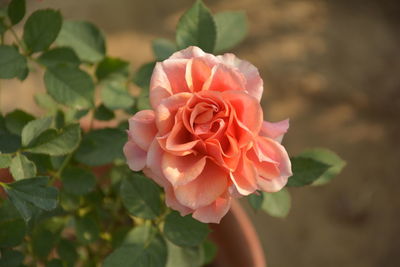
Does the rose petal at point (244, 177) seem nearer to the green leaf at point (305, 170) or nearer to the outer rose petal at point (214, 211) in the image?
the outer rose petal at point (214, 211)

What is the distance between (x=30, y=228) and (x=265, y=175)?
320 millimetres

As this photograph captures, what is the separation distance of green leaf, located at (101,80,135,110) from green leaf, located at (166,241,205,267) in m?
0.21

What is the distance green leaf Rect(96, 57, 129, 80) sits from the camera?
0.85m

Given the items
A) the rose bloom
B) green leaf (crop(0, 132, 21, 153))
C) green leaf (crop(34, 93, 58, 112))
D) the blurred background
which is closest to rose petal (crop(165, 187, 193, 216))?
the rose bloom

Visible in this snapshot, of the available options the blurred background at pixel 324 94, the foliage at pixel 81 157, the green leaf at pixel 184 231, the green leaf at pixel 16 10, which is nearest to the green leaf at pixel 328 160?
the foliage at pixel 81 157

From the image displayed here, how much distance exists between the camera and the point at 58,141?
635mm

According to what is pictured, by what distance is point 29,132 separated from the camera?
64 cm

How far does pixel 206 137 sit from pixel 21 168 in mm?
218

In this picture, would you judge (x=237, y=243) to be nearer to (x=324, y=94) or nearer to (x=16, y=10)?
(x=16, y=10)

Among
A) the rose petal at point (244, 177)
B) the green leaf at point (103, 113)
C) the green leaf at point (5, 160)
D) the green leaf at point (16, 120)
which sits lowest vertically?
the green leaf at point (103, 113)

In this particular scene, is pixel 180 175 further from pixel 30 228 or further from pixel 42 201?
pixel 30 228

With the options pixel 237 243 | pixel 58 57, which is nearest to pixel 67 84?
pixel 58 57

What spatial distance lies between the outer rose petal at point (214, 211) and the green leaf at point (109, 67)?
1.26 ft

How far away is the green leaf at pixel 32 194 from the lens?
554 mm
